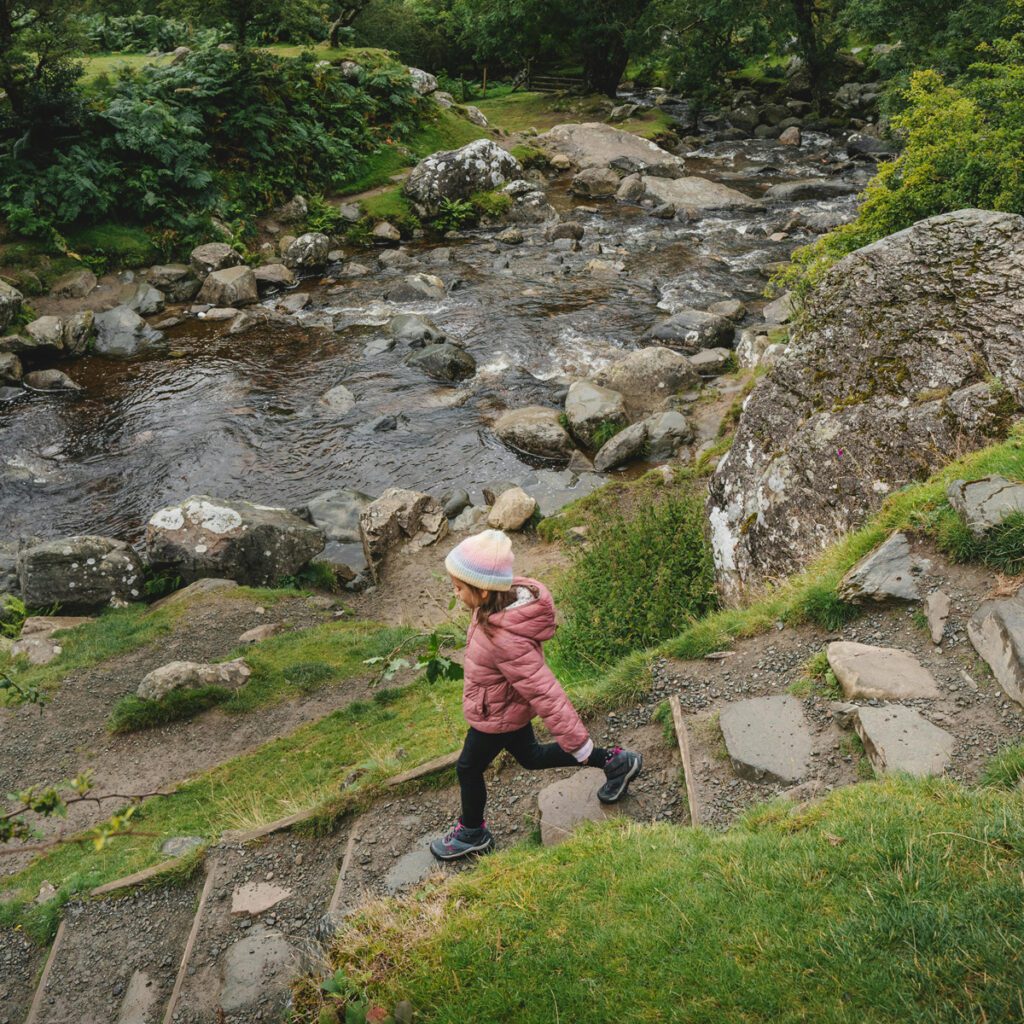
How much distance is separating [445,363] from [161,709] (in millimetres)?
12448

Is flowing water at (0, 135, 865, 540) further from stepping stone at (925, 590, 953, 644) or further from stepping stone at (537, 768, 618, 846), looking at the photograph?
stepping stone at (925, 590, 953, 644)

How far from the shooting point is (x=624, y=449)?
16.3 m

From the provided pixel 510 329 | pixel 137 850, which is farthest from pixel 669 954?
pixel 510 329

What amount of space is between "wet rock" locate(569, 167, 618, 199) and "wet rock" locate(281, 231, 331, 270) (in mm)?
11918

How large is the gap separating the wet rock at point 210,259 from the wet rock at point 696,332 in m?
14.6

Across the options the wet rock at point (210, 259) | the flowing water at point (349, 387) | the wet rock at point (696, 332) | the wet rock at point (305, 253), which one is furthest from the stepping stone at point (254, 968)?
the wet rock at point (305, 253)

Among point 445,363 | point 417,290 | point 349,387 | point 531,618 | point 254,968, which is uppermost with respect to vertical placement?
point 531,618

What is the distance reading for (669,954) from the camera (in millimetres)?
4094

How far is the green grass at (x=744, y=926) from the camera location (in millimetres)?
3615

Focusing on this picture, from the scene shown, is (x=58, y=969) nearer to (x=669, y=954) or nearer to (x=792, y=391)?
(x=669, y=954)

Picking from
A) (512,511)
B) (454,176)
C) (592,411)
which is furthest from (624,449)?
(454,176)

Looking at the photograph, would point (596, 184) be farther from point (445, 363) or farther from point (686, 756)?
point (686, 756)

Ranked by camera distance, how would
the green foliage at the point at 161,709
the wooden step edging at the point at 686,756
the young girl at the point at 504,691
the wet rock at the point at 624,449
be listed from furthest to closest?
the wet rock at the point at 624,449, the green foliage at the point at 161,709, the wooden step edging at the point at 686,756, the young girl at the point at 504,691

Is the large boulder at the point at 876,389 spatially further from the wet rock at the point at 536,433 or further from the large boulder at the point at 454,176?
the large boulder at the point at 454,176
